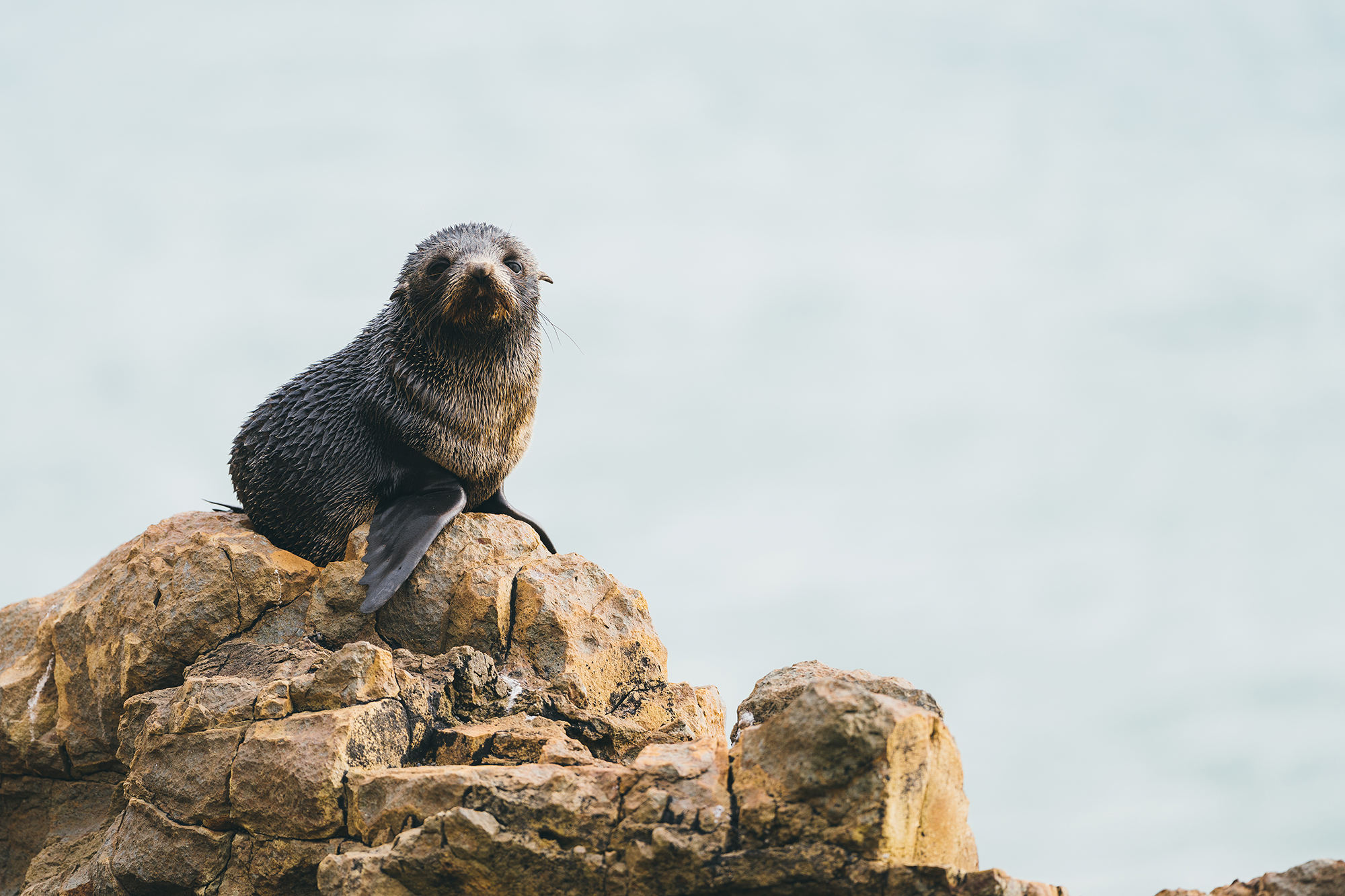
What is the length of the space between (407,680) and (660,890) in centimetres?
195

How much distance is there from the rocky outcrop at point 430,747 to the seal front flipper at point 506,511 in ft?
1.62

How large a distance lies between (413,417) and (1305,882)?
16.6 ft

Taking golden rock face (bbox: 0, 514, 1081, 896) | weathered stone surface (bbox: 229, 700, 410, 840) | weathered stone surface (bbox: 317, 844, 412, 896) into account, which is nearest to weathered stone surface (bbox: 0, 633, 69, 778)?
golden rock face (bbox: 0, 514, 1081, 896)

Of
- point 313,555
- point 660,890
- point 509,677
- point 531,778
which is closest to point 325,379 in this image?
point 313,555

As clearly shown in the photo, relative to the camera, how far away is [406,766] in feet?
17.5

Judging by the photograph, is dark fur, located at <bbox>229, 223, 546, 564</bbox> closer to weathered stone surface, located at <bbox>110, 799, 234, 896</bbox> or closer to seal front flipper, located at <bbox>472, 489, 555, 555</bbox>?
seal front flipper, located at <bbox>472, 489, 555, 555</bbox>

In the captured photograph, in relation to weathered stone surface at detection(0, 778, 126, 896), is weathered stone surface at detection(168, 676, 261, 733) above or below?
above

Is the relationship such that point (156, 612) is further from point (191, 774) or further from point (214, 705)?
point (191, 774)

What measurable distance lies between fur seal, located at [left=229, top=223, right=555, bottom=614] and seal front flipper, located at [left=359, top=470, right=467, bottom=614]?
12mm

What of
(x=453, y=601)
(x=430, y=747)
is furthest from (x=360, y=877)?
(x=453, y=601)

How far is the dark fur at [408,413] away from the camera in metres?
7.03

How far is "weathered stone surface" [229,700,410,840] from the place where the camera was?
5156 millimetres

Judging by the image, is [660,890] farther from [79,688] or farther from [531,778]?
Result: [79,688]

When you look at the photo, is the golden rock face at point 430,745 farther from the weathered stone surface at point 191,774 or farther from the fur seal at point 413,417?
the fur seal at point 413,417
